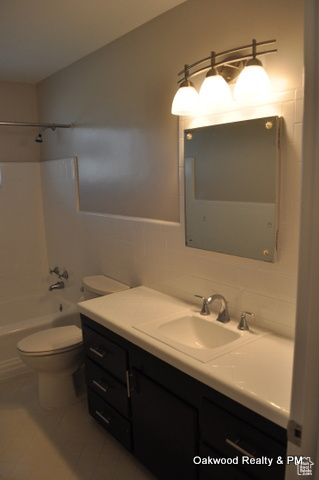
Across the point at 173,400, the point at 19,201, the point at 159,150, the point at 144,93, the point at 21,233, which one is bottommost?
the point at 173,400

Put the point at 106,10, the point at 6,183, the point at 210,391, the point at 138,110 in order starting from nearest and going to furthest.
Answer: the point at 210,391 < the point at 106,10 < the point at 138,110 < the point at 6,183

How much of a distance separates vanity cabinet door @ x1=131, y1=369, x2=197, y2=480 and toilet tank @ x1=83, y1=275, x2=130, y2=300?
82 centimetres

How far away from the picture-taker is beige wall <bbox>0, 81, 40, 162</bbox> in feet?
11.6

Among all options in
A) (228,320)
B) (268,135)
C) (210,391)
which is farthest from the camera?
(228,320)

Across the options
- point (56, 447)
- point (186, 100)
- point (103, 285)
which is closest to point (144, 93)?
point (186, 100)

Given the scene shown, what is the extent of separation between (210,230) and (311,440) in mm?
1253

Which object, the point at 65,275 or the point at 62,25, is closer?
the point at 62,25

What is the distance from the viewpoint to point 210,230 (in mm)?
1973

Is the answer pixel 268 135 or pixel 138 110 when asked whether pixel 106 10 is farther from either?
pixel 268 135

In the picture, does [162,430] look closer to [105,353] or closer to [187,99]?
[105,353]

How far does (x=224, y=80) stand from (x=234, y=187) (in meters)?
0.49

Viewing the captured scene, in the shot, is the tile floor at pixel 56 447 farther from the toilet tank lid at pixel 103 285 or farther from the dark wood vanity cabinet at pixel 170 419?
the toilet tank lid at pixel 103 285

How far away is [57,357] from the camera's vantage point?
2438mm

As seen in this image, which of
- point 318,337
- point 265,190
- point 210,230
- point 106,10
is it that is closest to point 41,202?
point 106,10
